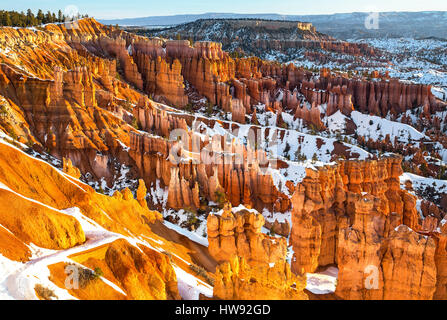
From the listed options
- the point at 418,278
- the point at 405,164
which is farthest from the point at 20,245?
the point at 405,164

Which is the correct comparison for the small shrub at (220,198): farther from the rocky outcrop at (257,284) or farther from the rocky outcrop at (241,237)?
the rocky outcrop at (257,284)

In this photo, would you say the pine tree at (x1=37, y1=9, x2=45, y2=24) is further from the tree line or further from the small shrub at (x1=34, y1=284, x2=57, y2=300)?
the small shrub at (x1=34, y1=284, x2=57, y2=300)

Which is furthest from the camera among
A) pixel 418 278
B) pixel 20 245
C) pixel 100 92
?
pixel 100 92

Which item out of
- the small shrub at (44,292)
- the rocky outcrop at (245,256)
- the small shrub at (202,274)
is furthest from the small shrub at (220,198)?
the small shrub at (44,292)

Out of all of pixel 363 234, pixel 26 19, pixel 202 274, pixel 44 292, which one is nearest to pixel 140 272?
pixel 44 292

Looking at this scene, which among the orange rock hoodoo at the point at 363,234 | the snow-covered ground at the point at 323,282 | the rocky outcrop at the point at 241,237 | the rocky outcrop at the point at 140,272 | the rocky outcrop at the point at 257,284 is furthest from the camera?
the snow-covered ground at the point at 323,282

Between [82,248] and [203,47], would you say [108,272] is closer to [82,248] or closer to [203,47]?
[82,248]

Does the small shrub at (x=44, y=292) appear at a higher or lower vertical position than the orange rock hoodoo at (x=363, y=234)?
higher

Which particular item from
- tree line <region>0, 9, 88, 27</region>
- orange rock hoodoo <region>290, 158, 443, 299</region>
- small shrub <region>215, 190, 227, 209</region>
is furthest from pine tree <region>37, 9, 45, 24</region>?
orange rock hoodoo <region>290, 158, 443, 299</region>

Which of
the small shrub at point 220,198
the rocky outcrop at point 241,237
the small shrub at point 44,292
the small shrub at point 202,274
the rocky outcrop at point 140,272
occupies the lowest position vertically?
the small shrub at point 220,198
